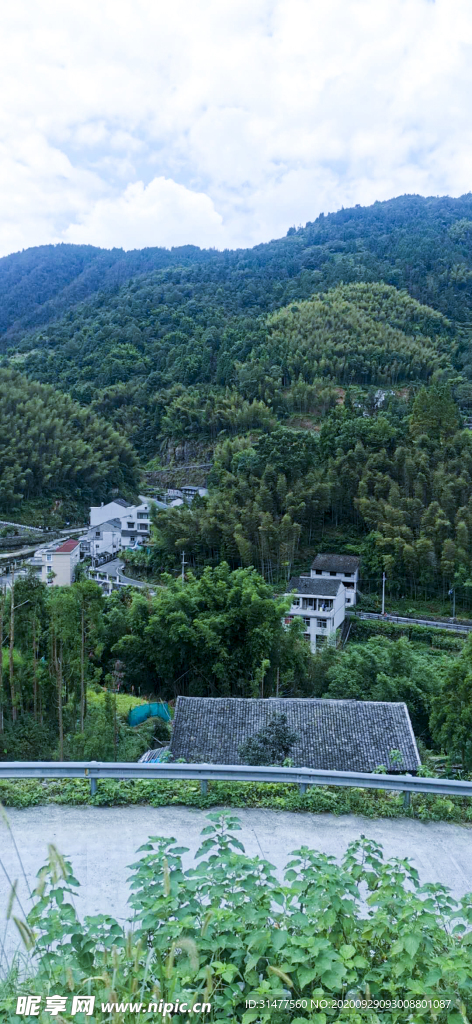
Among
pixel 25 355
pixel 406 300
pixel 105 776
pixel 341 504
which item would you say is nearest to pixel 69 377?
pixel 25 355

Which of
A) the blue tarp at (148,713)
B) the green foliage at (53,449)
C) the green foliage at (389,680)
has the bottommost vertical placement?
the blue tarp at (148,713)

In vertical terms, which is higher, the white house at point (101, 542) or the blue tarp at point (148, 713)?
the white house at point (101, 542)

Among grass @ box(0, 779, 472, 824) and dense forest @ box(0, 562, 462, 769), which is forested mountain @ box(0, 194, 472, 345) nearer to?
dense forest @ box(0, 562, 462, 769)

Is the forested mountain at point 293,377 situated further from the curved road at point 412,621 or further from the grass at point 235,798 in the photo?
the grass at point 235,798

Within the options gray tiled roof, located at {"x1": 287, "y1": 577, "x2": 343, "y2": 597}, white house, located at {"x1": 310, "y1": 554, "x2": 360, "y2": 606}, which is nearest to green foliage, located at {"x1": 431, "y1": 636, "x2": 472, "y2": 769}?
gray tiled roof, located at {"x1": 287, "y1": 577, "x2": 343, "y2": 597}

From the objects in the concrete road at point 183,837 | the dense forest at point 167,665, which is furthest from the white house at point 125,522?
the concrete road at point 183,837

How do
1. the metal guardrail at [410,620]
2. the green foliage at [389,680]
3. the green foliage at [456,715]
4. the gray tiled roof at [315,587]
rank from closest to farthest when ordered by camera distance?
the green foliage at [456,715], the green foliage at [389,680], the gray tiled roof at [315,587], the metal guardrail at [410,620]

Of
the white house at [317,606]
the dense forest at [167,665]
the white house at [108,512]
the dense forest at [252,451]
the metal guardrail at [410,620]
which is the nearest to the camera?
the dense forest at [167,665]
